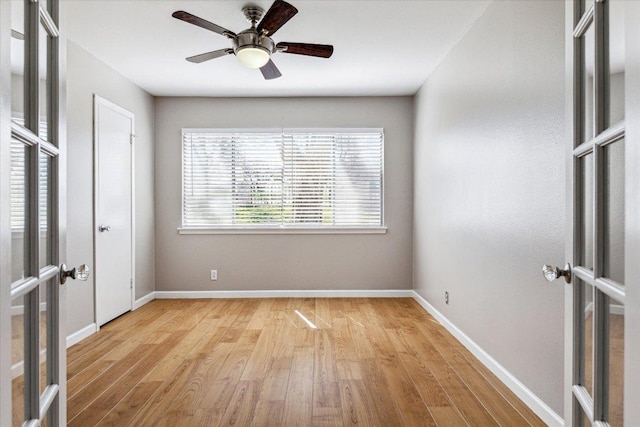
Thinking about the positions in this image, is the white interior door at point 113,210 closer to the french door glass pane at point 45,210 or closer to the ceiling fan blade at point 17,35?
the french door glass pane at point 45,210

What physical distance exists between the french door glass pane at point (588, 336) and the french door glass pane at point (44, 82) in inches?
61.1

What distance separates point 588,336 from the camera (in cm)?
118

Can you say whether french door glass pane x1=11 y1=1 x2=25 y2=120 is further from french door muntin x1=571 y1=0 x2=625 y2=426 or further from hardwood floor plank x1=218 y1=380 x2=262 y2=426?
hardwood floor plank x1=218 y1=380 x2=262 y2=426

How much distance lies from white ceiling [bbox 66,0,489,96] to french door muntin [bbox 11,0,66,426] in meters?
1.99

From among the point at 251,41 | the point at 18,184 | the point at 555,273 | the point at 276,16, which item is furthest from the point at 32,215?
the point at 251,41

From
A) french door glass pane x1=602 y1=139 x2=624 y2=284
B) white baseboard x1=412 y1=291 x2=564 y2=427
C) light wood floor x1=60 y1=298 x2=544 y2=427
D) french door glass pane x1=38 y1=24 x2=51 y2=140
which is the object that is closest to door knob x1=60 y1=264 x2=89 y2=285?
french door glass pane x1=38 y1=24 x2=51 y2=140

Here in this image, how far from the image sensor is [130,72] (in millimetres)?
4297

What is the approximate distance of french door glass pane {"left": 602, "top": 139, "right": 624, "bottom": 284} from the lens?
0.96 m

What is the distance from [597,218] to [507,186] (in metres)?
1.56

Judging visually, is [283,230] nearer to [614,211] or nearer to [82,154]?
[82,154]

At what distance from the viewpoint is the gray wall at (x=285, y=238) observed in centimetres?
522

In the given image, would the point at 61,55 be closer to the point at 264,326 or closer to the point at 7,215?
the point at 7,215

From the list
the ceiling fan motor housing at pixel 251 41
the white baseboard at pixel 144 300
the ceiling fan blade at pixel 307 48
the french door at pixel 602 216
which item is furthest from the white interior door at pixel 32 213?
the white baseboard at pixel 144 300

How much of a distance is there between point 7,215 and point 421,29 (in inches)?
126
